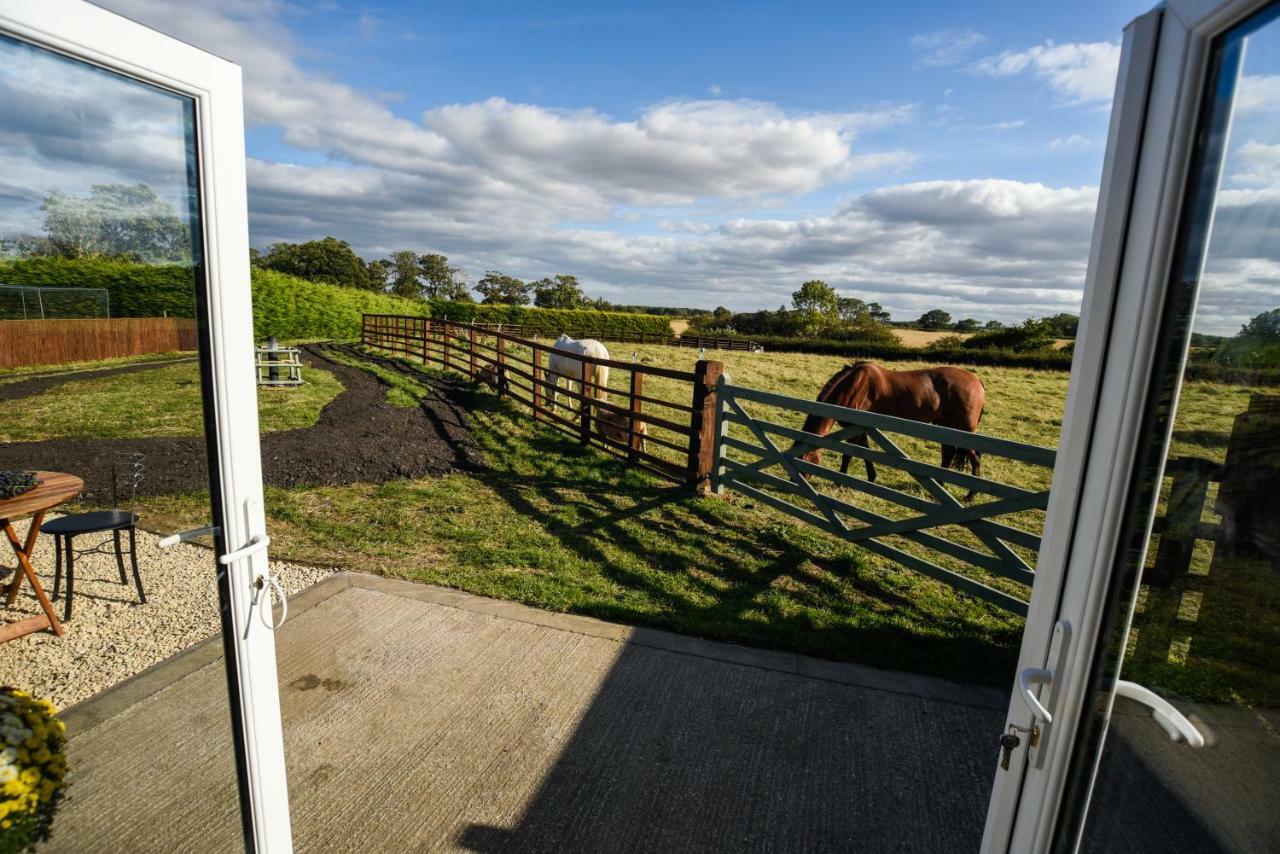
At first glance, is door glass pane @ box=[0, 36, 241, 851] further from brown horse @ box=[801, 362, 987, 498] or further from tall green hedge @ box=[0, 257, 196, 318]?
brown horse @ box=[801, 362, 987, 498]

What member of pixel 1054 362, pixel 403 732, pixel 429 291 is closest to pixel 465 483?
pixel 403 732

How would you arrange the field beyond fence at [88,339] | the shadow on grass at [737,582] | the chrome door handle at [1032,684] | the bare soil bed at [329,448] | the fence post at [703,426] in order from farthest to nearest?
the fence post at [703,426], the shadow on grass at [737,582], the bare soil bed at [329,448], the field beyond fence at [88,339], the chrome door handle at [1032,684]

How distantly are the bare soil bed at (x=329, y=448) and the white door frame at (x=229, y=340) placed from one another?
0.10 m

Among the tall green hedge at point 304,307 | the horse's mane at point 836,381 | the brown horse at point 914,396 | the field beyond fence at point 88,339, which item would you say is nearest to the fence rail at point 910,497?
the brown horse at point 914,396

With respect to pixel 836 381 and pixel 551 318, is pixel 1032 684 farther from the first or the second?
pixel 551 318

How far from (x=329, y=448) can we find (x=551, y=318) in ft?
120

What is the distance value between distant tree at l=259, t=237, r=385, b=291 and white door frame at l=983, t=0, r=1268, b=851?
68.8m

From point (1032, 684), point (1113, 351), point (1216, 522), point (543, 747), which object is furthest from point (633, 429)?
point (1216, 522)

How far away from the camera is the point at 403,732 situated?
2693 mm

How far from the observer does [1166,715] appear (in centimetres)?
102

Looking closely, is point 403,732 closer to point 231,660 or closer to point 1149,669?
point 231,660

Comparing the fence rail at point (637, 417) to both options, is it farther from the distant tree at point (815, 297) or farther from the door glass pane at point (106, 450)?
the distant tree at point (815, 297)

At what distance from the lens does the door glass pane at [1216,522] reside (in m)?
0.87

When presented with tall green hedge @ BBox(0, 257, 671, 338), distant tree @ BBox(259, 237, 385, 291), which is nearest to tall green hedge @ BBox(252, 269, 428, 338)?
tall green hedge @ BBox(0, 257, 671, 338)
